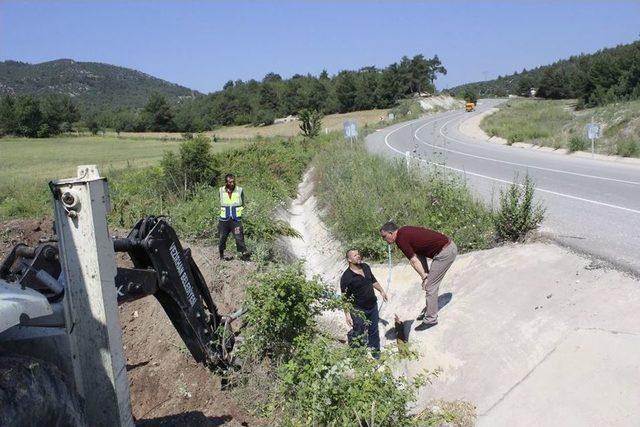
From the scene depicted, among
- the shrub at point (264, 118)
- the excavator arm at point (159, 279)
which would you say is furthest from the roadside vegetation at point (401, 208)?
the shrub at point (264, 118)

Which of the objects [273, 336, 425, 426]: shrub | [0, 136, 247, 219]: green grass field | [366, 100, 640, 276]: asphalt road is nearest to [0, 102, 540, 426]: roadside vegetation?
[273, 336, 425, 426]: shrub

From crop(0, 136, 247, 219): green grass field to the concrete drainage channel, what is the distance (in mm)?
14815

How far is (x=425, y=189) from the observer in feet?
45.8

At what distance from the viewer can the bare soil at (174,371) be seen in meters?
6.24

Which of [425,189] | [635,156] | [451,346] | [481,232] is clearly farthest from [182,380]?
[635,156]

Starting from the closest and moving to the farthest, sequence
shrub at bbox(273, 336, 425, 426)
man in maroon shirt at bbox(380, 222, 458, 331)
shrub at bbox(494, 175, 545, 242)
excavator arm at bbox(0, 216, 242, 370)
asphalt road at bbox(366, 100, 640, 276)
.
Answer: excavator arm at bbox(0, 216, 242, 370) → shrub at bbox(273, 336, 425, 426) → man in maroon shirt at bbox(380, 222, 458, 331) → asphalt road at bbox(366, 100, 640, 276) → shrub at bbox(494, 175, 545, 242)

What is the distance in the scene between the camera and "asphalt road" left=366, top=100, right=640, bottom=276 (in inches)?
398

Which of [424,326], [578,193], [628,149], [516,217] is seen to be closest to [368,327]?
[424,326]

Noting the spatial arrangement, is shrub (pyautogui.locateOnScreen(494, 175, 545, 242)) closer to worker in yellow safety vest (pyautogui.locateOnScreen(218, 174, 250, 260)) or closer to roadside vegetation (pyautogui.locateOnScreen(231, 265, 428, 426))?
roadside vegetation (pyautogui.locateOnScreen(231, 265, 428, 426))

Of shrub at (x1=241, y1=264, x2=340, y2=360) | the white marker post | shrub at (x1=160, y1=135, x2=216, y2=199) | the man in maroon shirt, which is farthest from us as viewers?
shrub at (x1=160, y1=135, x2=216, y2=199)

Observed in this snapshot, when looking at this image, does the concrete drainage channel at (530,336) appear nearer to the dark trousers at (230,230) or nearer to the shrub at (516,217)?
the shrub at (516,217)

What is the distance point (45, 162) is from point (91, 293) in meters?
43.9

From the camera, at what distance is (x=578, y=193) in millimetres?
15352

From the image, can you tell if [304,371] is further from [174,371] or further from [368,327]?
[368,327]
